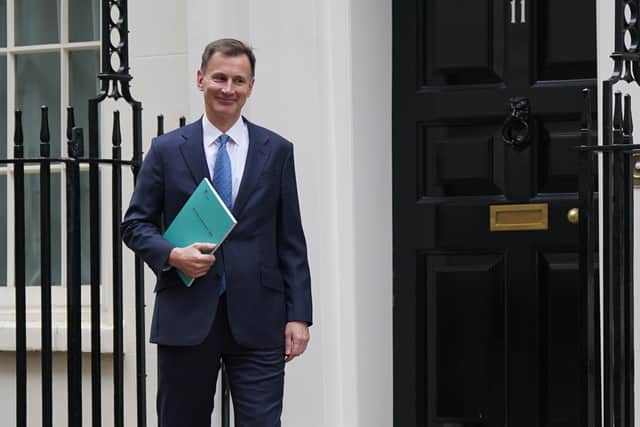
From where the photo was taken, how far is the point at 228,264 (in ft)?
15.9

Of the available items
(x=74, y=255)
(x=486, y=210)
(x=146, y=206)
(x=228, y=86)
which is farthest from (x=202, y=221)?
(x=486, y=210)

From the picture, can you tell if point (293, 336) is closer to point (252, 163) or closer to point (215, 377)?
point (215, 377)

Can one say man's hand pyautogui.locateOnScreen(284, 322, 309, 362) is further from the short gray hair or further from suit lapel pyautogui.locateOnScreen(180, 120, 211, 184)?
the short gray hair

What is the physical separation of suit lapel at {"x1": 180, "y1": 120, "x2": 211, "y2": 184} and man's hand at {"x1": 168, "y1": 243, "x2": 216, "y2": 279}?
0.25 metres

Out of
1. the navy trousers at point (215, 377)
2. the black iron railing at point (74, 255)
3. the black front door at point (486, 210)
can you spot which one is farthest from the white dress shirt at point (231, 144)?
the black front door at point (486, 210)

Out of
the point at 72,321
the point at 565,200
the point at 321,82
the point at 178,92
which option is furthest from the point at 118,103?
the point at 565,200

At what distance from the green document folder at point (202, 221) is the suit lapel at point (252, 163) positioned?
0.37ft

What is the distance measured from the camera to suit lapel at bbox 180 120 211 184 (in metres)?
4.93

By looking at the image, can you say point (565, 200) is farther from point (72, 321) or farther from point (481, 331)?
point (72, 321)

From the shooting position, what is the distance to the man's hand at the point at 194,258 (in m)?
4.76

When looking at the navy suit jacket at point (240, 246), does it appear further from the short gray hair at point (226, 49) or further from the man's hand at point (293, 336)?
the short gray hair at point (226, 49)

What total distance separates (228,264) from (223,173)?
0.98 ft

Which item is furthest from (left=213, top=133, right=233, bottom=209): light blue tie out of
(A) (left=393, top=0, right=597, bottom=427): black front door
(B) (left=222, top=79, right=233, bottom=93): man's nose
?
(A) (left=393, top=0, right=597, bottom=427): black front door

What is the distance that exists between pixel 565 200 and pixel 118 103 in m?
2.07
